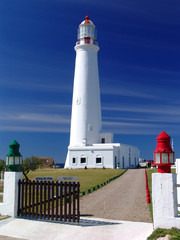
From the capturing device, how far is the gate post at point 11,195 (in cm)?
926

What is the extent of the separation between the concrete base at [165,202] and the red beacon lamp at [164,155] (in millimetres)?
278

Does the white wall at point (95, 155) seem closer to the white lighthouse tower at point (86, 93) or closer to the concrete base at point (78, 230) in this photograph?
the white lighthouse tower at point (86, 93)

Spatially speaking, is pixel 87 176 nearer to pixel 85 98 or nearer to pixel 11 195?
pixel 85 98

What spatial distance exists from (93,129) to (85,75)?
9060 mm

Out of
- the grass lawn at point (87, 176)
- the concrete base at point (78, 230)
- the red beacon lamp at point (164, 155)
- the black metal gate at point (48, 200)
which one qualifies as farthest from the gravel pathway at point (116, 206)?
the grass lawn at point (87, 176)

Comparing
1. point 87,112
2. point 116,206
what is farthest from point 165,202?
point 87,112

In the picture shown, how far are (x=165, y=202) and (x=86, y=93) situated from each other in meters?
35.3

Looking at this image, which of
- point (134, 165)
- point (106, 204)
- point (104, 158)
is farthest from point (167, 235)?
point (134, 165)

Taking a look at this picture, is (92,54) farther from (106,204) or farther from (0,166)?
(106,204)

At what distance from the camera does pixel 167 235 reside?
258 inches

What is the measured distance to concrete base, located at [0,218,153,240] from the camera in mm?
7215

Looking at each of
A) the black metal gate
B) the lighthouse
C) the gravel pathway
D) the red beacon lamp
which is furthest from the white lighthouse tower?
the red beacon lamp

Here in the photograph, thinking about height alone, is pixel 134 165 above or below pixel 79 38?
below

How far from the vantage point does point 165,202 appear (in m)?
7.24
